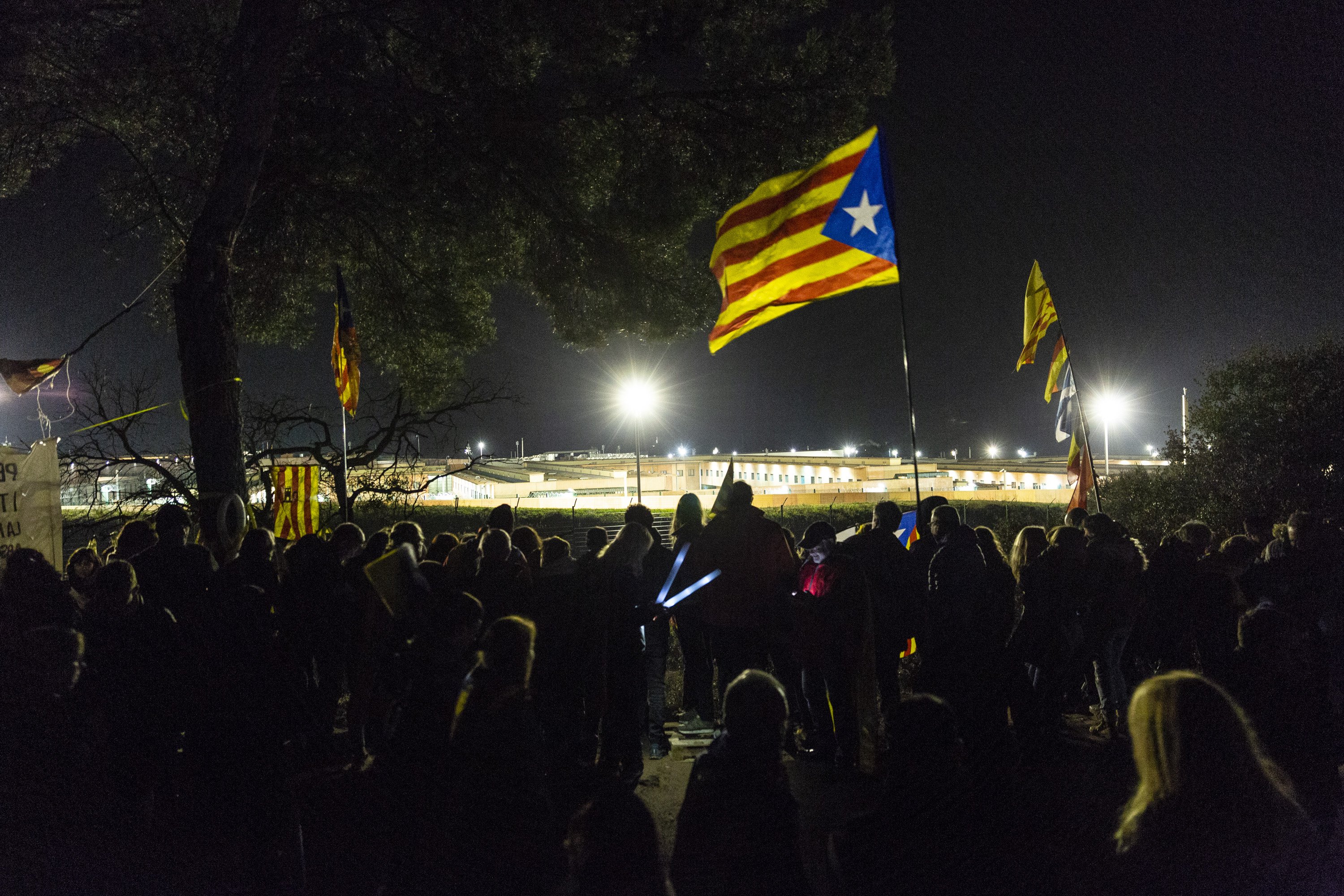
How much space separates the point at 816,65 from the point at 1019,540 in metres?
5.64

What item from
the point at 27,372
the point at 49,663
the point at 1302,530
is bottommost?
the point at 49,663

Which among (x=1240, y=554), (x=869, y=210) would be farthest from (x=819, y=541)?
(x=1240, y=554)

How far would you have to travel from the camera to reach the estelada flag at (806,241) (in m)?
5.94

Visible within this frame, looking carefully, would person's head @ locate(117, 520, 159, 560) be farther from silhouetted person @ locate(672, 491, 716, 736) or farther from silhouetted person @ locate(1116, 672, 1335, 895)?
silhouetted person @ locate(1116, 672, 1335, 895)

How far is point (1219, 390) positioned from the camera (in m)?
12.6

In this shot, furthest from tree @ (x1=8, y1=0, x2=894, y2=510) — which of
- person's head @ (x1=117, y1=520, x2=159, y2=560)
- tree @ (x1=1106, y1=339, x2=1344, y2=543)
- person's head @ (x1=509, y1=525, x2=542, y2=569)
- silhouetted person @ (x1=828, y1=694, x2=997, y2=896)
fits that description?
tree @ (x1=1106, y1=339, x2=1344, y2=543)

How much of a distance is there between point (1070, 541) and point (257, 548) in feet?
18.6

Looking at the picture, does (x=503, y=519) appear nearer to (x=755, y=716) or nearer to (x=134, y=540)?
(x=134, y=540)

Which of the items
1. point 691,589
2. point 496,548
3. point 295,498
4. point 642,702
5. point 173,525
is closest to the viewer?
point 173,525

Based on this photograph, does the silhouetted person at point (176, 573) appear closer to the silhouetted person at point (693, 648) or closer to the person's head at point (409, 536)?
the person's head at point (409, 536)

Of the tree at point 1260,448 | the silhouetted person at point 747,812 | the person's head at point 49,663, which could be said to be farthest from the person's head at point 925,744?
the tree at point 1260,448

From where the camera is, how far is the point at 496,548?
5383 millimetres

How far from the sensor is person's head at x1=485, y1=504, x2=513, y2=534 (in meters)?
6.37

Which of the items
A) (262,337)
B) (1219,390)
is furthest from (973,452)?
(262,337)
